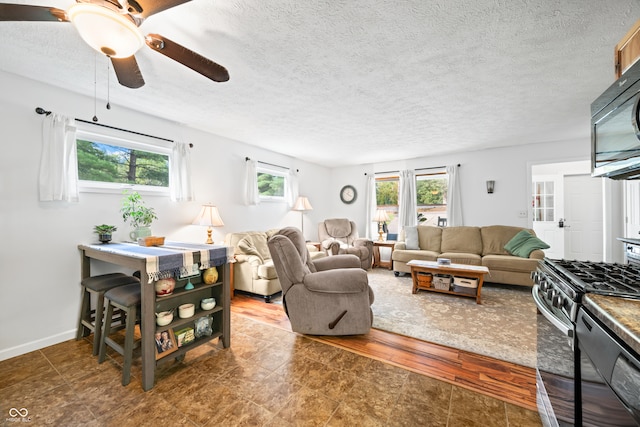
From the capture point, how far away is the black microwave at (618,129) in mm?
1005

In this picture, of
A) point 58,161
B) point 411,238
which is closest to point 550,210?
point 411,238

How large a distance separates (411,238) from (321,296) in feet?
9.80

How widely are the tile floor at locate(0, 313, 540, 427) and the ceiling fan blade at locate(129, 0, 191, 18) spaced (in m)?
2.06

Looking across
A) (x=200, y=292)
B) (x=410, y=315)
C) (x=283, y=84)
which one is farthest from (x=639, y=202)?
(x=200, y=292)

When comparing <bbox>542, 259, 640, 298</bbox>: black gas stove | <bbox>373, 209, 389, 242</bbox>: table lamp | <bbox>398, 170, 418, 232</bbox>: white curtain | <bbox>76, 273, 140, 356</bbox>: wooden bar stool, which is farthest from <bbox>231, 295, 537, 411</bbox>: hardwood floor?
<bbox>398, 170, 418, 232</bbox>: white curtain

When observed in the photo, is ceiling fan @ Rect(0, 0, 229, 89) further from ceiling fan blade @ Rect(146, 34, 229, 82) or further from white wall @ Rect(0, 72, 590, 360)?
white wall @ Rect(0, 72, 590, 360)

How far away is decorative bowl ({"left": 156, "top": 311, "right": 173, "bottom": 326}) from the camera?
5.72 feet

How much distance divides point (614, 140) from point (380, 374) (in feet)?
6.12

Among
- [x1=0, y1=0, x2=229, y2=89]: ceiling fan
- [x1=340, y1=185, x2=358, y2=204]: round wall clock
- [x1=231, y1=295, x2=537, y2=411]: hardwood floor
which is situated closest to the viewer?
[x1=0, y1=0, x2=229, y2=89]: ceiling fan

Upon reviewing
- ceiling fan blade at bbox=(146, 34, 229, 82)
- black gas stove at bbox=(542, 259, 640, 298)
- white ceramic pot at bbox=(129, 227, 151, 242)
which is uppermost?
ceiling fan blade at bbox=(146, 34, 229, 82)

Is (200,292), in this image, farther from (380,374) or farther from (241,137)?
(241,137)

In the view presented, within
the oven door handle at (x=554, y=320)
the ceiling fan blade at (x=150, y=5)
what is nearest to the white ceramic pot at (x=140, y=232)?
the ceiling fan blade at (x=150, y=5)

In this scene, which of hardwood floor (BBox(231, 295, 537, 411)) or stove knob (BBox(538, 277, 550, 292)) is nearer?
stove knob (BBox(538, 277, 550, 292))

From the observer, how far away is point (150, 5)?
108cm
